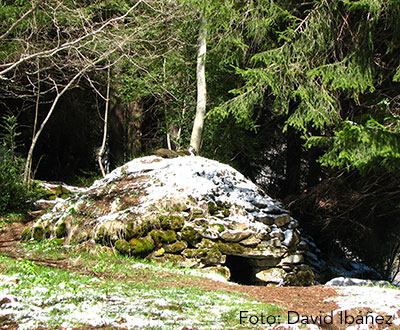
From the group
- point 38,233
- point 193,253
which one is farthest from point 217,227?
point 38,233

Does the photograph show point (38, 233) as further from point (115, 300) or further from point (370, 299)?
point (370, 299)

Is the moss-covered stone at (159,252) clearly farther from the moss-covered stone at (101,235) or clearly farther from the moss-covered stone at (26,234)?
the moss-covered stone at (26,234)

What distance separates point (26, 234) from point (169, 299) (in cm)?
446

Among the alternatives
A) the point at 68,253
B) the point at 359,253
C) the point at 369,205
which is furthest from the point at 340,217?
the point at 68,253

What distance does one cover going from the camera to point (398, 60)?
684 centimetres

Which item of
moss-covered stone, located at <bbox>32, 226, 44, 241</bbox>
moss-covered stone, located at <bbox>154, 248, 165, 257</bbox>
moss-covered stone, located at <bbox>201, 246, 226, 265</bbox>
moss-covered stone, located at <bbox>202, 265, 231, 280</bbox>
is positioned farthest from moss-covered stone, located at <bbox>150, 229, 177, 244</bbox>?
moss-covered stone, located at <bbox>32, 226, 44, 241</bbox>

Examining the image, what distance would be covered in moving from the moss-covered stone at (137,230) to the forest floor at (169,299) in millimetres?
467

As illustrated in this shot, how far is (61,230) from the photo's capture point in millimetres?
6480

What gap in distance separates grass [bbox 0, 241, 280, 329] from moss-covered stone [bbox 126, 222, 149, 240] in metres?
1.15

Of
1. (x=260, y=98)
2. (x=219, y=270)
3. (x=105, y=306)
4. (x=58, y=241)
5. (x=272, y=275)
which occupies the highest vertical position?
(x=260, y=98)

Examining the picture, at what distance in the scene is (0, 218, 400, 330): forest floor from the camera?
2729 millimetres

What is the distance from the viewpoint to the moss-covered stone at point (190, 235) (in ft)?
18.9

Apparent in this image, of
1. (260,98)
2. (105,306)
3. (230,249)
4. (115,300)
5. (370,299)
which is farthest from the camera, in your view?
(260,98)

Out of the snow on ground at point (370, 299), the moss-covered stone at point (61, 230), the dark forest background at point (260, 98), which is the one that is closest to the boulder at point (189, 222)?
the moss-covered stone at point (61, 230)
